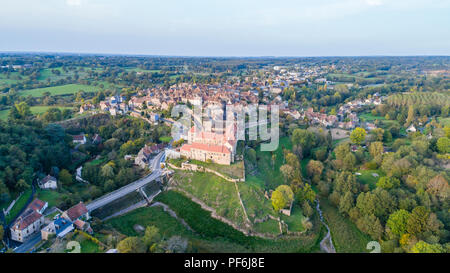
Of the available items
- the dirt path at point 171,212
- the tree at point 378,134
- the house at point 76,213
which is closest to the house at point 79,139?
the dirt path at point 171,212

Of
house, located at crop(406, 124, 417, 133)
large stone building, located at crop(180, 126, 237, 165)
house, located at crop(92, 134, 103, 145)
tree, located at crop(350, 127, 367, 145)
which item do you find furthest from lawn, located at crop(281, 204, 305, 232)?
house, located at crop(406, 124, 417, 133)

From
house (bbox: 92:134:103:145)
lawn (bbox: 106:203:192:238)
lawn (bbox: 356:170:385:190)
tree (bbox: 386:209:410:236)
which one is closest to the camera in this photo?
tree (bbox: 386:209:410:236)

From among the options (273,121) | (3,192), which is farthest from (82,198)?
(273,121)

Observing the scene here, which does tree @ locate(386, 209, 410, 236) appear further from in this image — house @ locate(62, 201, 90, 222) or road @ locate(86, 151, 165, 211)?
house @ locate(62, 201, 90, 222)

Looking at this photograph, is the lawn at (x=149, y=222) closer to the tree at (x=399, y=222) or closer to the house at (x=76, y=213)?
the house at (x=76, y=213)

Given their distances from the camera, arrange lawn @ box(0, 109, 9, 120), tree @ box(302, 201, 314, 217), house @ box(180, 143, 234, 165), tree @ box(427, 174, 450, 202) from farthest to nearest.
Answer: lawn @ box(0, 109, 9, 120) < house @ box(180, 143, 234, 165) < tree @ box(302, 201, 314, 217) < tree @ box(427, 174, 450, 202)
